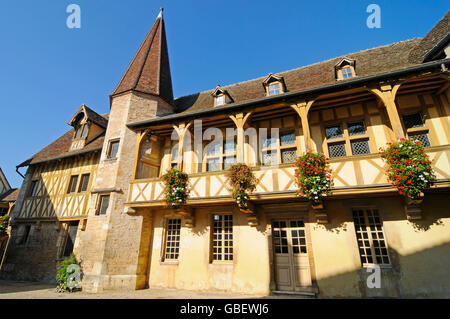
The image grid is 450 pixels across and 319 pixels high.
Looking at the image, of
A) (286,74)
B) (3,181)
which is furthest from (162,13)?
(3,181)

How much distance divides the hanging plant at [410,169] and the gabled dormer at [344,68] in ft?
11.2

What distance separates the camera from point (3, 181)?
19031mm

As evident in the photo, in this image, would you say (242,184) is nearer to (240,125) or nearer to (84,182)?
(240,125)

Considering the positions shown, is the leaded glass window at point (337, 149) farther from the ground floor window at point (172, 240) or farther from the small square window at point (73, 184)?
the small square window at point (73, 184)

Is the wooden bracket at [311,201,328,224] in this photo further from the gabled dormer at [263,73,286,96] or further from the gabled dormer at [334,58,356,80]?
the gabled dormer at [334,58,356,80]

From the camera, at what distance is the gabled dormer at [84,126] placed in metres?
12.3

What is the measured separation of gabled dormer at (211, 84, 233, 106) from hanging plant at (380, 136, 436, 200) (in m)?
6.05

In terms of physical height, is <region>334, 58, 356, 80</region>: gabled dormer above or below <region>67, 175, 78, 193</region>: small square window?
above

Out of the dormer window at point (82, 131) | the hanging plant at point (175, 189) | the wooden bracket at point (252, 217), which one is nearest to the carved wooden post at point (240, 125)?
the wooden bracket at point (252, 217)

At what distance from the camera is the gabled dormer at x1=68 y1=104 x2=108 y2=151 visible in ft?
40.3

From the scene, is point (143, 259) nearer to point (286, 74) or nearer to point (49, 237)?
point (49, 237)

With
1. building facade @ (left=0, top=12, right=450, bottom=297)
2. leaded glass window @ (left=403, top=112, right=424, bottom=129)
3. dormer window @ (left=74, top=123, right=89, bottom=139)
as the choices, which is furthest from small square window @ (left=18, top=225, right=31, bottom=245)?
leaded glass window @ (left=403, top=112, right=424, bottom=129)

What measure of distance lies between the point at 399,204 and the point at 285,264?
3667 millimetres

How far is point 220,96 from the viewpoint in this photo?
9.49 m
